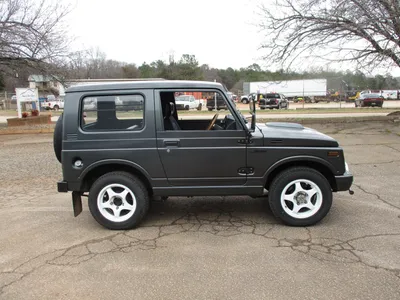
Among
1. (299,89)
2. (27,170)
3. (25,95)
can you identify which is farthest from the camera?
(299,89)

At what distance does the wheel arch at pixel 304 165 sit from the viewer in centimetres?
394

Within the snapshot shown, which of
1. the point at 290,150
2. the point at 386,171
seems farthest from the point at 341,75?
the point at 290,150

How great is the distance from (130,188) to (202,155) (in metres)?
0.98

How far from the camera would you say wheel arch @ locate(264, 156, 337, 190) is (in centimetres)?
394

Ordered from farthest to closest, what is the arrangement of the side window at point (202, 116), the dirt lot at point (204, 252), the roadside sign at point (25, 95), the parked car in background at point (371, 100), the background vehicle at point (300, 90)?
the background vehicle at point (300, 90), the parked car in background at point (371, 100), the roadside sign at point (25, 95), the side window at point (202, 116), the dirt lot at point (204, 252)

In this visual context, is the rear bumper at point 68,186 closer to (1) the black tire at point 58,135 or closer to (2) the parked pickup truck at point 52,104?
(1) the black tire at point 58,135

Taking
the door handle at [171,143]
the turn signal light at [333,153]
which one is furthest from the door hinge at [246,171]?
the turn signal light at [333,153]

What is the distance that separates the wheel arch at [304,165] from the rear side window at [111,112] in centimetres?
172

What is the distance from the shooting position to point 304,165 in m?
4.11

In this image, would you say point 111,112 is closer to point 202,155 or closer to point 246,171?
point 202,155

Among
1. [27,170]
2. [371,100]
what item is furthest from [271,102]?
[27,170]

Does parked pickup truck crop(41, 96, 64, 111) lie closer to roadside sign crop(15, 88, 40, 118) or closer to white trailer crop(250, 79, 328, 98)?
white trailer crop(250, 79, 328, 98)

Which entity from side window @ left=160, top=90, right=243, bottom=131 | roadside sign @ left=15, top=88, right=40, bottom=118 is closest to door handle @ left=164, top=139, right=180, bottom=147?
side window @ left=160, top=90, right=243, bottom=131

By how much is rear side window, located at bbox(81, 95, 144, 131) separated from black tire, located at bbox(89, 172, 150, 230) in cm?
60
